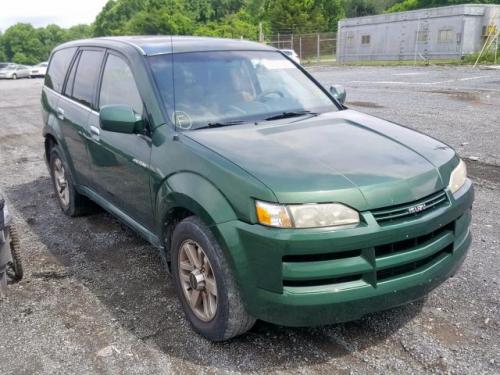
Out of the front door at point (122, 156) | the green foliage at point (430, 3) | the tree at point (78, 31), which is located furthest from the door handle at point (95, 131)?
the tree at point (78, 31)

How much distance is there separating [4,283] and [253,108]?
2086mm

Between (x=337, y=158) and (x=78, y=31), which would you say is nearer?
(x=337, y=158)

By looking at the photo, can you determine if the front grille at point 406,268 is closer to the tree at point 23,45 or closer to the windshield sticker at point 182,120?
the windshield sticker at point 182,120

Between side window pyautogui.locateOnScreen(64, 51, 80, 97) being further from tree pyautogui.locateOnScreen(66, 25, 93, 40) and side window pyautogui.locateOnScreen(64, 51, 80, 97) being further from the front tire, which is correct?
tree pyautogui.locateOnScreen(66, 25, 93, 40)

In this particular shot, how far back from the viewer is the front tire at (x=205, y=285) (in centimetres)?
276

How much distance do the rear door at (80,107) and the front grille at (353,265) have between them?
2588 millimetres

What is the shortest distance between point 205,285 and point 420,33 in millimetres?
35107

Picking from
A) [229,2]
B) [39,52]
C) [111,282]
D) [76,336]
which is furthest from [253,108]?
[39,52]

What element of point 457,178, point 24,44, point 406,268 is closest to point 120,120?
point 406,268

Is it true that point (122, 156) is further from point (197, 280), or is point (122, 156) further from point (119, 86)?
point (197, 280)

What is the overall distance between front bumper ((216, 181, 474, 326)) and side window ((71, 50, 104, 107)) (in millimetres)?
2451

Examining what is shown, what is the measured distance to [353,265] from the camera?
8.25 ft

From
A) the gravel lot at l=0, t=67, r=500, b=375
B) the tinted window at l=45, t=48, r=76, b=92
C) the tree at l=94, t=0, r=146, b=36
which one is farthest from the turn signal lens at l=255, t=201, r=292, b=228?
the tree at l=94, t=0, r=146, b=36

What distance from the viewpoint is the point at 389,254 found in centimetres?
260
